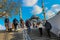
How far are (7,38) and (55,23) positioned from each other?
19.3ft

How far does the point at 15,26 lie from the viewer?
2766 cm

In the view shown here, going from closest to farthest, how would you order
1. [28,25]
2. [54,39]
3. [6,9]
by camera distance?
1. [54,39]
2. [28,25]
3. [6,9]

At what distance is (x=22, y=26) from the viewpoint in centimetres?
3123

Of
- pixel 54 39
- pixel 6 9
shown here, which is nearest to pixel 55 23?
pixel 54 39

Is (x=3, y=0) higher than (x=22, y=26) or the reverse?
higher

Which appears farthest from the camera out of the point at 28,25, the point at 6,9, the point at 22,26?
the point at 6,9

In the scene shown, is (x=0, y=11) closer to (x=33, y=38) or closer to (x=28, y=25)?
(x=28, y=25)

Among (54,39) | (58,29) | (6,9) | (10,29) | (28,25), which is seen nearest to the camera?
(54,39)

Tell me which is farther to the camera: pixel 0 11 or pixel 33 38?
pixel 0 11

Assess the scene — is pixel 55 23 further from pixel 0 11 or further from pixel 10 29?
pixel 0 11

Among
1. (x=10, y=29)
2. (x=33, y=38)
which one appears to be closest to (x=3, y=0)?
(x=10, y=29)

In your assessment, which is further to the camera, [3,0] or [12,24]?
[3,0]

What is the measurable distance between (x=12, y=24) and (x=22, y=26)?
141 inches

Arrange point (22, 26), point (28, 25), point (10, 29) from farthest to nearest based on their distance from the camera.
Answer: point (22, 26), point (10, 29), point (28, 25)
